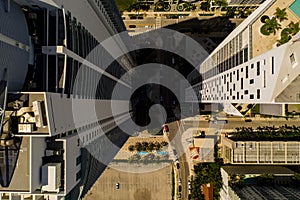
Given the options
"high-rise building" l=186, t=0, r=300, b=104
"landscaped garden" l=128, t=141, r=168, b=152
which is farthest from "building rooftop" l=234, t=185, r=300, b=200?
"high-rise building" l=186, t=0, r=300, b=104

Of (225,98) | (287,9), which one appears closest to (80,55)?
(287,9)

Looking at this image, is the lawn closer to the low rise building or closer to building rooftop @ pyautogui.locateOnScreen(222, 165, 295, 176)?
the low rise building

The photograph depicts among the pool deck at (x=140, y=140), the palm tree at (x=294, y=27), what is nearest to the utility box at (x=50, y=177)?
the palm tree at (x=294, y=27)

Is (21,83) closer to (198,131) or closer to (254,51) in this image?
(254,51)

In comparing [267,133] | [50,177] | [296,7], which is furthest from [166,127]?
[50,177]

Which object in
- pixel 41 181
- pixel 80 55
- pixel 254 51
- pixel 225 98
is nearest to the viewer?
pixel 41 181

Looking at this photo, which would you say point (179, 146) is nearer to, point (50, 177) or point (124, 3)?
point (124, 3)

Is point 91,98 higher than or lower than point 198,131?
higher

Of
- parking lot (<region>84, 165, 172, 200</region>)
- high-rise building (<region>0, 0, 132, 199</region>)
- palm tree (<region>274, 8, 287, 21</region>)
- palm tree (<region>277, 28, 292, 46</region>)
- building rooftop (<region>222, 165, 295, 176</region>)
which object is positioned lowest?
parking lot (<region>84, 165, 172, 200</region>)
